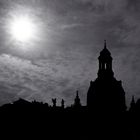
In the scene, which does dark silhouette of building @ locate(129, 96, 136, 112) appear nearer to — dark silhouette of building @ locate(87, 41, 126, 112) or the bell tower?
dark silhouette of building @ locate(87, 41, 126, 112)

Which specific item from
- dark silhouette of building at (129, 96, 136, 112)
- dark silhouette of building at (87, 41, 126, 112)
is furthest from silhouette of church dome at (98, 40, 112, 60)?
dark silhouette of building at (129, 96, 136, 112)

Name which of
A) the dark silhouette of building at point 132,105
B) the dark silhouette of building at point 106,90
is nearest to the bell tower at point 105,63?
the dark silhouette of building at point 106,90

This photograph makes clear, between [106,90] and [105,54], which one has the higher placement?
[105,54]

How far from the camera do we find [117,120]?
46.5 metres

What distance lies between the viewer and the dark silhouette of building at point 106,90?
152ft

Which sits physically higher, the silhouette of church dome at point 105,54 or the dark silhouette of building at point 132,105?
the silhouette of church dome at point 105,54

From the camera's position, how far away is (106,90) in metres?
46.2

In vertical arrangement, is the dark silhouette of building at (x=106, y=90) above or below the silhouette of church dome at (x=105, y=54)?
below

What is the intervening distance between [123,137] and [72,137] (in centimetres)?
885

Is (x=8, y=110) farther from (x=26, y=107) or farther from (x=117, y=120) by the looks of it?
(x=117, y=120)


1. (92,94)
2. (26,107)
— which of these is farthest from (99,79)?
(26,107)

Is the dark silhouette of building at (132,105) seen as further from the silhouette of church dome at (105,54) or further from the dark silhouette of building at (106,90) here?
the silhouette of church dome at (105,54)

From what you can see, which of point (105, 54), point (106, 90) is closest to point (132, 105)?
point (106, 90)

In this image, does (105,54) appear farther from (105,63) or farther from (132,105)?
(132,105)
